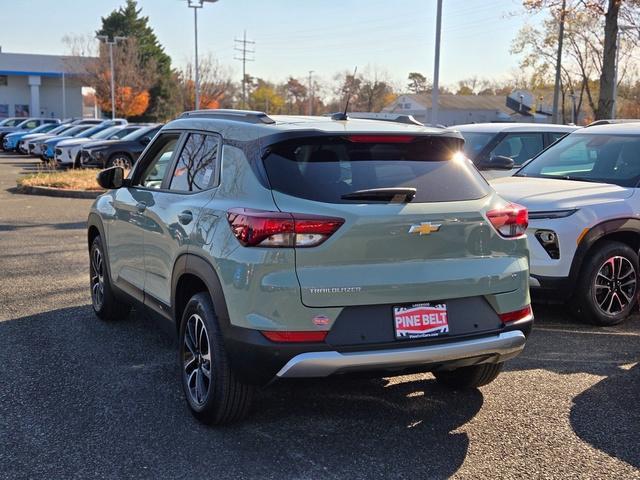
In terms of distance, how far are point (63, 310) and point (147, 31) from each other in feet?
252

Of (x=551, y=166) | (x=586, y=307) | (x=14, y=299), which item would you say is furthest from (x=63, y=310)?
(x=551, y=166)

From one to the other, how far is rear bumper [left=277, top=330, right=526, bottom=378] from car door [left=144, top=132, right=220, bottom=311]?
1.12 m

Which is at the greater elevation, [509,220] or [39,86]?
[39,86]

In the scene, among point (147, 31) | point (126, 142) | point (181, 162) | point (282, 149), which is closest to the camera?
point (282, 149)

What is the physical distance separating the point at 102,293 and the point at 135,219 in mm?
1337

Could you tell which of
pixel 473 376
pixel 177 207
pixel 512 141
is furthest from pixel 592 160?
pixel 177 207

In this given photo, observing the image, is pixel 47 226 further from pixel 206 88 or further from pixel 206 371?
pixel 206 88

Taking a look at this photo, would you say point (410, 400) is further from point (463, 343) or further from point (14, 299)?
point (14, 299)

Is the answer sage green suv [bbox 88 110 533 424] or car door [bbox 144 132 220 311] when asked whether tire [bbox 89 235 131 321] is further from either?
sage green suv [bbox 88 110 533 424]

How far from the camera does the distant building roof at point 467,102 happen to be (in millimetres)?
88938

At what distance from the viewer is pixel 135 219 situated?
5395mm

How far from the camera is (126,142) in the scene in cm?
2067

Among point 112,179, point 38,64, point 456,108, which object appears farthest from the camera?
point 456,108

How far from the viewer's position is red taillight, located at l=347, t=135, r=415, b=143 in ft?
13.1
